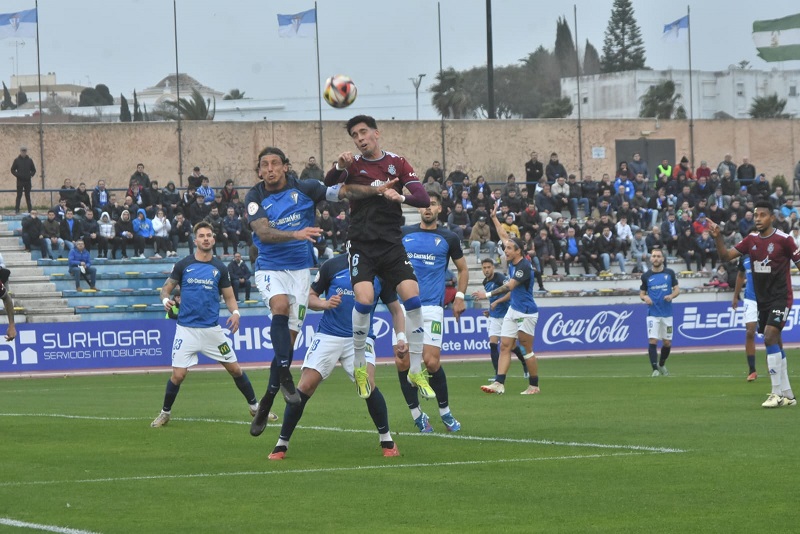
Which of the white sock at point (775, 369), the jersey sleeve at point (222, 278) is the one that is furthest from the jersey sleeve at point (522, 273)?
the jersey sleeve at point (222, 278)

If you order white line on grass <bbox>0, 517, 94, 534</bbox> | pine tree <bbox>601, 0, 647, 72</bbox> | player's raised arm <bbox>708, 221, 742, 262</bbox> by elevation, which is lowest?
white line on grass <bbox>0, 517, 94, 534</bbox>

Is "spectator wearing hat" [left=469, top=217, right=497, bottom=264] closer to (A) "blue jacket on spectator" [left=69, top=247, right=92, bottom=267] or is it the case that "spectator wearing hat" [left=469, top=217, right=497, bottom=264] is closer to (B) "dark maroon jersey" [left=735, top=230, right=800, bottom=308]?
(A) "blue jacket on spectator" [left=69, top=247, right=92, bottom=267]

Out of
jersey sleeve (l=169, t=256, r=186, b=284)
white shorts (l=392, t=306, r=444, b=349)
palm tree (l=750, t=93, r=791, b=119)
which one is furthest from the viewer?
palm tree (l=750, t=93, r=791, b=119)

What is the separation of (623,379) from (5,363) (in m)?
16.5

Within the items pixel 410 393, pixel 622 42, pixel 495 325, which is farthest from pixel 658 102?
pixel 410 393

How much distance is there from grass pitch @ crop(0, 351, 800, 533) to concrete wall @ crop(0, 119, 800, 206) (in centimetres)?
2971

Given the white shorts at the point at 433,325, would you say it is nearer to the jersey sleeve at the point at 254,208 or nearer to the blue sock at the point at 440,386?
the blue sock at the point at 440,386

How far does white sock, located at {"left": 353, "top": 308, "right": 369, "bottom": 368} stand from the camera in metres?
11.4

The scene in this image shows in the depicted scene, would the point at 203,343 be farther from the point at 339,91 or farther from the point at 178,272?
the point at 339,91

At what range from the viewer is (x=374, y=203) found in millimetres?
11625

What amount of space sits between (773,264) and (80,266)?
81.9ft

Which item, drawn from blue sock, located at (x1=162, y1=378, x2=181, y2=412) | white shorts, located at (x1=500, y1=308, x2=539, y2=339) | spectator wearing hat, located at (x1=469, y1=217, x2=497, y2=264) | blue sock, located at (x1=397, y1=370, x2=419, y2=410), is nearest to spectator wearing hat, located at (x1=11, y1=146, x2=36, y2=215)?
spectator wearing hat, located at (x1=469, y1=217, x2=497, y2=264)

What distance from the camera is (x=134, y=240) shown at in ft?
125

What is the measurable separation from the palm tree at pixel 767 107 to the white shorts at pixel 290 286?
263 ft
